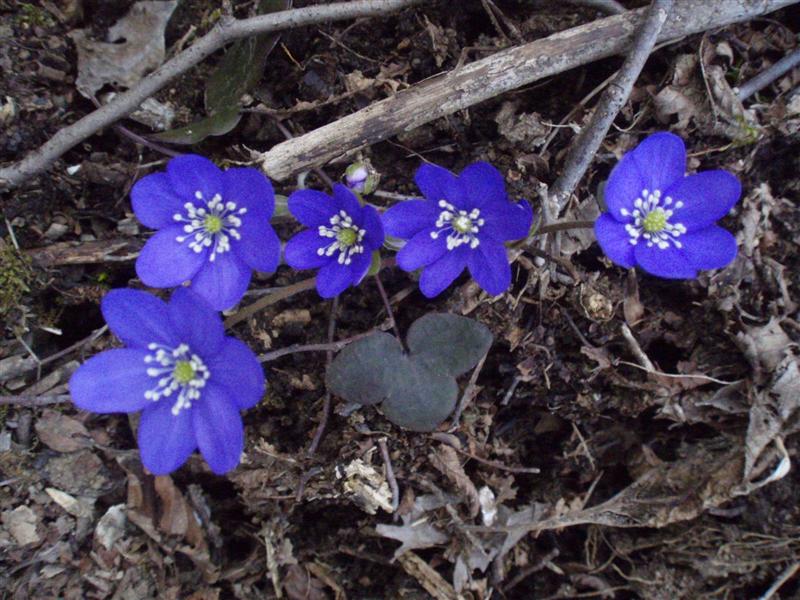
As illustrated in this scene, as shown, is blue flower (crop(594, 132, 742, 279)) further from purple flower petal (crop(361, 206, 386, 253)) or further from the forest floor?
purple flower petal (crop(361, 206, 386, 253))

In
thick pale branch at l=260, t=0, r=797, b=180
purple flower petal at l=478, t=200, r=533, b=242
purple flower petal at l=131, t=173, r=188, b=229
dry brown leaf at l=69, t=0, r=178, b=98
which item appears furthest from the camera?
dry brown leaf at l=69, t=0, r=178, b=98

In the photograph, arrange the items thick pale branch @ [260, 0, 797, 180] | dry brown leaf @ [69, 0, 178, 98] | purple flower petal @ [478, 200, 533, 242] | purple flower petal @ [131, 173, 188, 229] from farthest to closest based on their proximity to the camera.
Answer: dry brown leaf @ [69, 0, 178, 98]
thick pale branch @ [260, 0, 797, 180]
purple flower petal @ [131, 173, 188, 229]
purple flower petal @ [478, 200, 533, 242]

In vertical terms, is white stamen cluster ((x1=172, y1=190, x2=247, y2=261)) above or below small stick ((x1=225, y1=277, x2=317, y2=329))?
above

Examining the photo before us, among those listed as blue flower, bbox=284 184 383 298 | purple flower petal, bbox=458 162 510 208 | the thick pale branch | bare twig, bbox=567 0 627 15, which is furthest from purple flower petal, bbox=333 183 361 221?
bare twig, bbox=567 0 627 15

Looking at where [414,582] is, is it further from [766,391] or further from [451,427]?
Result: [766,391]

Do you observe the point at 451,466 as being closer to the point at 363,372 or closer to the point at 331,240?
the point at 363,372

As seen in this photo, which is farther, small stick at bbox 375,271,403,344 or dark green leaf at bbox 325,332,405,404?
small stick at bbox 375,271,403,344

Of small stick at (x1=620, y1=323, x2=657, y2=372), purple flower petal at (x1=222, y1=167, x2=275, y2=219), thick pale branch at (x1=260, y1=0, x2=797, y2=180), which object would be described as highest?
thick pale branch at (x1=260, y1=0, x2=797, y2=180)
